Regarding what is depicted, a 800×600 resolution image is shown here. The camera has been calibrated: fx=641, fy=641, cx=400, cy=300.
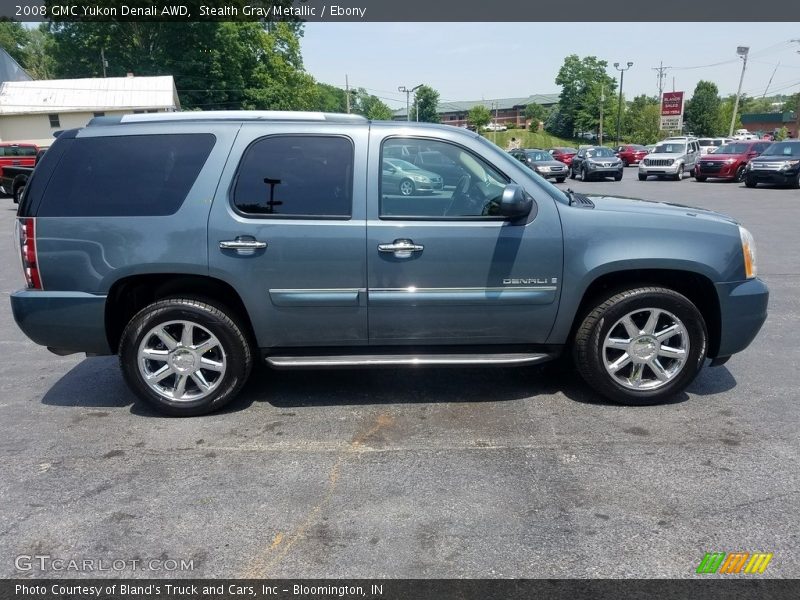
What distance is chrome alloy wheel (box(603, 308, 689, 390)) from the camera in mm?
4238

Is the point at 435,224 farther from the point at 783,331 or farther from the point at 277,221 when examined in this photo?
the point at 783,331

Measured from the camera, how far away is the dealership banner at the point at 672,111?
6309 cm

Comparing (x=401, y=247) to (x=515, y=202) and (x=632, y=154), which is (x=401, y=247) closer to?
(x=515, y=202)

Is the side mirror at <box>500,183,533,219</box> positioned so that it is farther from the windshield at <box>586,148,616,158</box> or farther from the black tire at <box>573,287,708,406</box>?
the windshield at <box>586,148,616,158</box>

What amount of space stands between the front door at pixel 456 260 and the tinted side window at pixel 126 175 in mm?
1213

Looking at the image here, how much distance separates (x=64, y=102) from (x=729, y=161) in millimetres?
39271

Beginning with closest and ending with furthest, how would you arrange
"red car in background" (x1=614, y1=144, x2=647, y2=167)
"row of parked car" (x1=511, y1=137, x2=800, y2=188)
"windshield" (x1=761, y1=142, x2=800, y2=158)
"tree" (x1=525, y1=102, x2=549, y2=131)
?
1. "row of parked car" (x1=511, y1=137, x2=800, y2=188)
2. "windshield" (x1=761, y1=142, x2=800, y2=158)
3. "red car in background" (x1=614, y1=144, x2=647, y2=167)
4. "tree" (x1=525, y1=102, x2=549, y2=131)

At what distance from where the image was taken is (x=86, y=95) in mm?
42062

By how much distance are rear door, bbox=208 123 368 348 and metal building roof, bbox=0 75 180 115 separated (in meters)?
41.1

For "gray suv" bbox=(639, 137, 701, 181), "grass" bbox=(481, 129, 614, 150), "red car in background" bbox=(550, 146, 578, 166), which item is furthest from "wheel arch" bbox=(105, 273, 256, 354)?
"grass" bbox=(481, 129, 614, 150)

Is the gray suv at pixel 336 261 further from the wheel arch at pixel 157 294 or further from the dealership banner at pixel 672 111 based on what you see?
the dealership banner at pixel 672 111

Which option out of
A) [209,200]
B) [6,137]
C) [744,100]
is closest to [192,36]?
[6,137]

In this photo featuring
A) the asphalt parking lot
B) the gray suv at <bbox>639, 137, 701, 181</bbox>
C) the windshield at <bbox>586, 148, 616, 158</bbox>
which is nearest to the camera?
the asphalt parking lot

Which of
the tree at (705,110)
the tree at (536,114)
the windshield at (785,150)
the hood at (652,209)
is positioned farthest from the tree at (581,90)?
the hood at (652,209)
